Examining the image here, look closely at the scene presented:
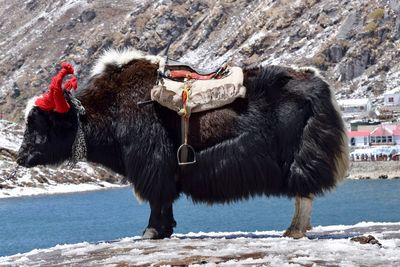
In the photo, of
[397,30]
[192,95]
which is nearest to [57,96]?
[192,95]

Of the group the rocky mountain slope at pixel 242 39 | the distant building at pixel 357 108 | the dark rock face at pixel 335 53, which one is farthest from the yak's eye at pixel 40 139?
the dark rock face at pixel 335 53

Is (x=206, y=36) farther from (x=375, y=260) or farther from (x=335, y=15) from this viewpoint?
(x=375, y=260)

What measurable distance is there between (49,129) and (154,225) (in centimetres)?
138

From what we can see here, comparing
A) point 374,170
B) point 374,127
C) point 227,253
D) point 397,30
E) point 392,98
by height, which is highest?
point 397,30

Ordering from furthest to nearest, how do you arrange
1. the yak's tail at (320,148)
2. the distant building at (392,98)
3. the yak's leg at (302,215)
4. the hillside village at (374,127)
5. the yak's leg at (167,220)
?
1. the distant building at (392,98)
2. the hillside village at (374,127)
3. the yak's leg at (167,220)
4. the yak's leg at (302,215)
5. the yak's tail at (320,148)

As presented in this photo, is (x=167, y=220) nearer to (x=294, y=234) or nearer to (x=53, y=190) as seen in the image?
(x=294, y=234)

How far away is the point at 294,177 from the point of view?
753 cm

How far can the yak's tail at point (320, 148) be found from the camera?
751cm

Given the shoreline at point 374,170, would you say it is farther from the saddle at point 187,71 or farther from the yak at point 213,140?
the yak at point 213,140

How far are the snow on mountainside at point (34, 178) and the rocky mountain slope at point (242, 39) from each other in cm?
2079

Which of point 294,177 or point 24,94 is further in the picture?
point 24,94

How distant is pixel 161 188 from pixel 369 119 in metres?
91.7

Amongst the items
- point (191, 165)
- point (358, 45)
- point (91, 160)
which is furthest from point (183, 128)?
point (358, 45)

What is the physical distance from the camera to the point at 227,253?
20.5 feet
